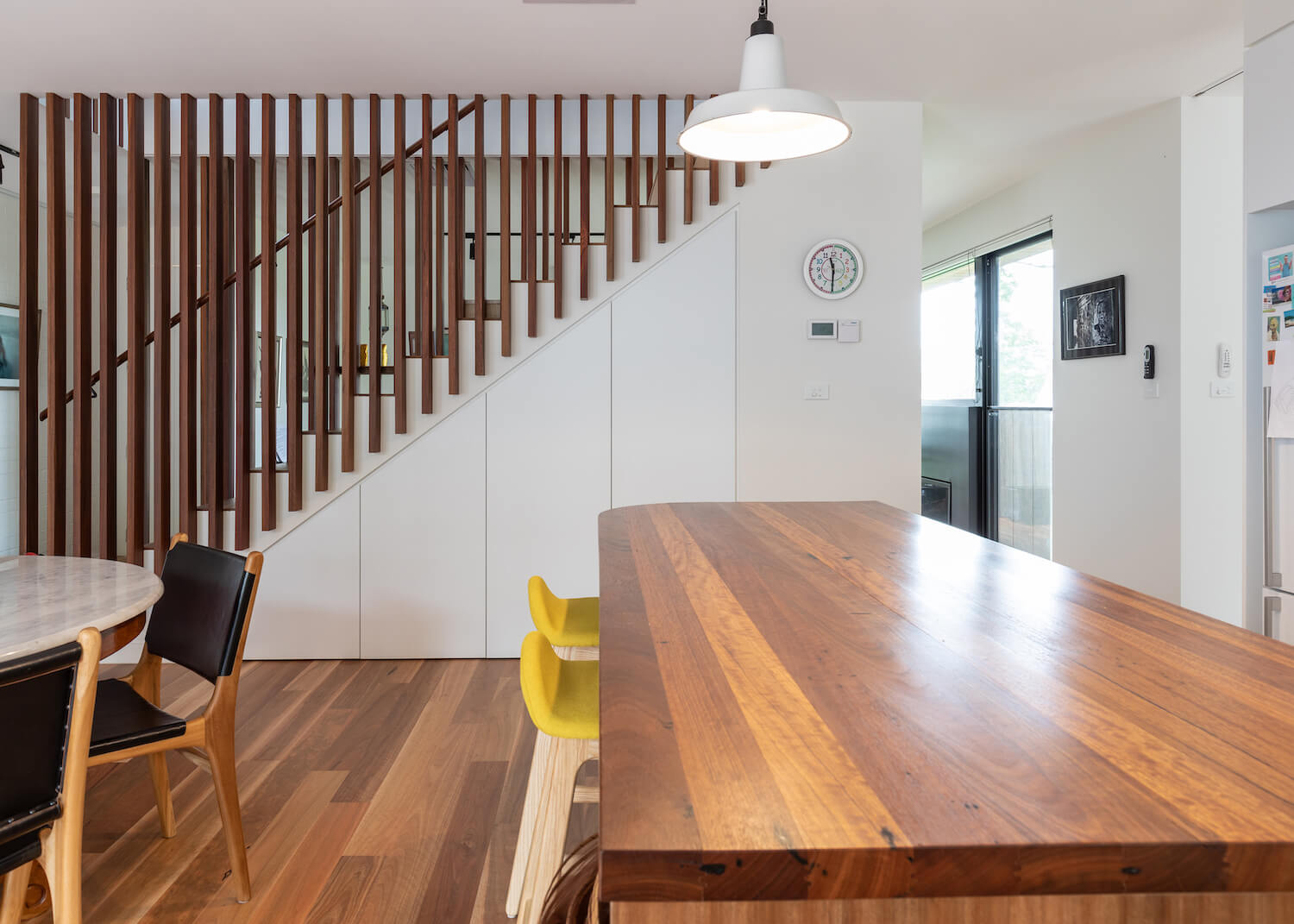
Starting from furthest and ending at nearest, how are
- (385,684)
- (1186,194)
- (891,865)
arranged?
(1186,194) → (385,684) → (891,865)

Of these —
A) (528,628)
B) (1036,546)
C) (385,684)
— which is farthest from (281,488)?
(1036,546)

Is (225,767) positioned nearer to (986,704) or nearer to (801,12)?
(986,704)

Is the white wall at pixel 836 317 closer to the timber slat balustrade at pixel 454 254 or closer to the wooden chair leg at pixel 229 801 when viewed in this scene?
the timber slat balustrade at pixel 454 254

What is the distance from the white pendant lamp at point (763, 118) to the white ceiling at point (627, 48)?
1101mm

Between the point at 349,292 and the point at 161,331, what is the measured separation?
837mm

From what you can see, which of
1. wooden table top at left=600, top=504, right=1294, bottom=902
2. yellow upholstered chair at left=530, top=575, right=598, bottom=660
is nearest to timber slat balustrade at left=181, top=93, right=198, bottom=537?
yellow upholstered chair at left=530, top=575, right=598, bottom=660

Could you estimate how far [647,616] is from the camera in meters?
1.23

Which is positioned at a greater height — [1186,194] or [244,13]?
[244,13]

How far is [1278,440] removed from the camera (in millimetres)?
2719

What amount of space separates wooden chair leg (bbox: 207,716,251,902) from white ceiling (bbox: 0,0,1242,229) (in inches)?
97.5

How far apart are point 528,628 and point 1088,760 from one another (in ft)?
10.8

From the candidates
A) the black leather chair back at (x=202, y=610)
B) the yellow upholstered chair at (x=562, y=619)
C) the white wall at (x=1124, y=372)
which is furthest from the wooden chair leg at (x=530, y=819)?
the white wall at (x=1124, y=372)

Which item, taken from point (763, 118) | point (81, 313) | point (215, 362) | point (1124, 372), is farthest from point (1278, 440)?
point (81, 313)

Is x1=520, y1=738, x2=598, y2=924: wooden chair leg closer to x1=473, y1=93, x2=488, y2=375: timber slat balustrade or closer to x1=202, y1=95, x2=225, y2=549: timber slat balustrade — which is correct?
x1=473, y1=93, x2=488, y2=375: timber slat balustrade
